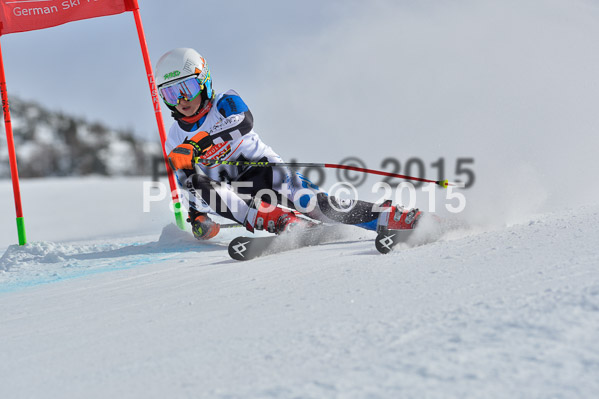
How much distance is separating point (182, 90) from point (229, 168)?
0.65m

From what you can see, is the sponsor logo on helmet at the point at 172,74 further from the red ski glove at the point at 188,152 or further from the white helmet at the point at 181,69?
the red ski glove at the point at 188,152

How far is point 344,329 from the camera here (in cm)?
125

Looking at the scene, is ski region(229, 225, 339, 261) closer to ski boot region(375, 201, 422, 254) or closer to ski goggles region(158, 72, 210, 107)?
ski boot region(375, 201, 422, 254)

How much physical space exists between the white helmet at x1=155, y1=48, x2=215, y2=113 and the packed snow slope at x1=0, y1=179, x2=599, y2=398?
166 centimetres

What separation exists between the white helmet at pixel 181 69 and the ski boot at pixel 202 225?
2.97 feet

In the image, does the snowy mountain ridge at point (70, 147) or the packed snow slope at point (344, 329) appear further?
the snowy mountain ridge at point (70, 147)

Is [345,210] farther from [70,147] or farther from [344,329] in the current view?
[70,147]

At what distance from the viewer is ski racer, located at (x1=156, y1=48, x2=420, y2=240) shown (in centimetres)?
335

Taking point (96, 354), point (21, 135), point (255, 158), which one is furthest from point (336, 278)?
point (21, 135)

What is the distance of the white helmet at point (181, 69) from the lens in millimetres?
3486

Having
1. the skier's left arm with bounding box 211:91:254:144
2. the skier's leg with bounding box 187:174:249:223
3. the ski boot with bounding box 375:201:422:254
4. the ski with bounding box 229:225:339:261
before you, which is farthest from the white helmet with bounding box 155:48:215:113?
the ski boot with bounding box 375:201:422:254

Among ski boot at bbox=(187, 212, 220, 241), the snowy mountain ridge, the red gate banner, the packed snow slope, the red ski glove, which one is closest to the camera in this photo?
the packed snow slope

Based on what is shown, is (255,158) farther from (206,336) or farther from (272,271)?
(206,336)

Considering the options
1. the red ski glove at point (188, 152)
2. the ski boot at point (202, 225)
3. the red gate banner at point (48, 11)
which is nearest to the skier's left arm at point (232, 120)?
the red ski glove at point (188, 152)
